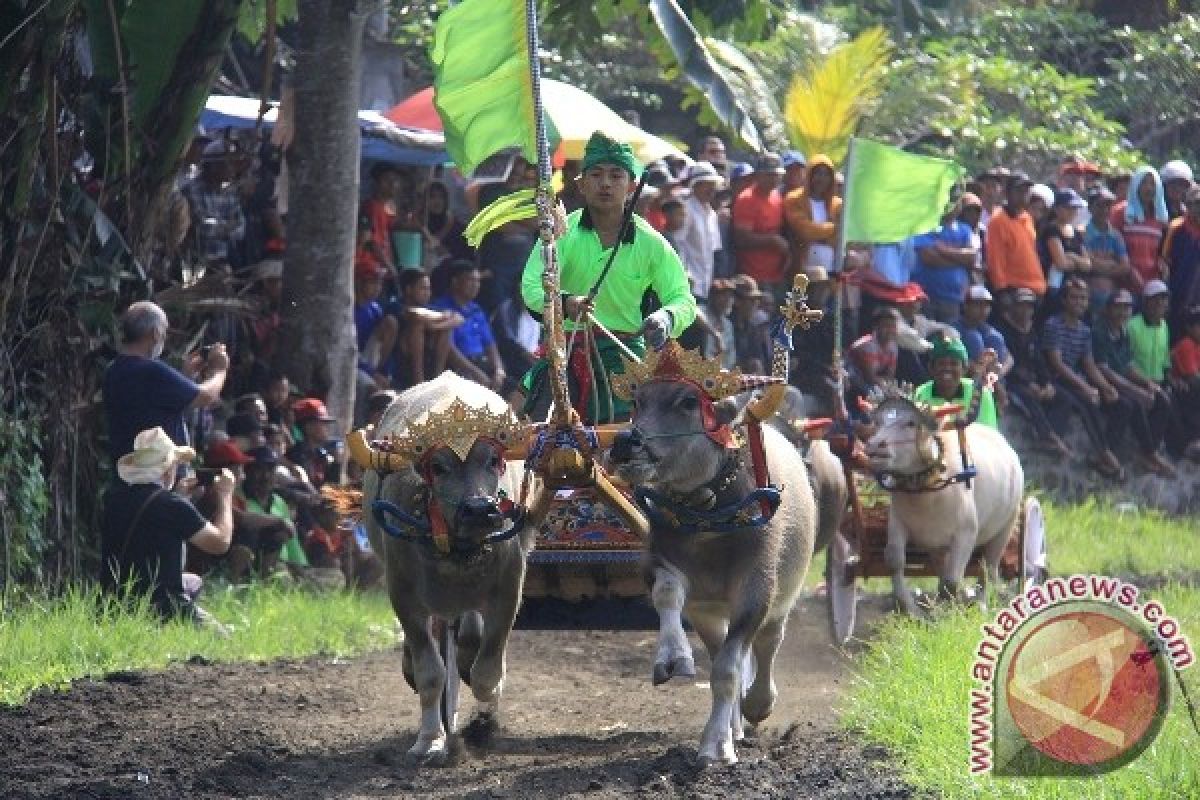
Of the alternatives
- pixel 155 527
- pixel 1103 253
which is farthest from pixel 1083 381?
pixel 155 527

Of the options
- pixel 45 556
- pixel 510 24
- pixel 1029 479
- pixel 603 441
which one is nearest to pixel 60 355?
pixel 45 556

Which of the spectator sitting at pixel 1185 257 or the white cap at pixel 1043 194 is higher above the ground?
the white cap at pixel 1043 194

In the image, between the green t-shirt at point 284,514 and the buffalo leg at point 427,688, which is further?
the green t-shirt at point 284,514

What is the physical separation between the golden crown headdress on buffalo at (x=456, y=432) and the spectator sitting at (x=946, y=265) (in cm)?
943

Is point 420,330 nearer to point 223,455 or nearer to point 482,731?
point 223,455

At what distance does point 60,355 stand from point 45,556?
117 centimetres

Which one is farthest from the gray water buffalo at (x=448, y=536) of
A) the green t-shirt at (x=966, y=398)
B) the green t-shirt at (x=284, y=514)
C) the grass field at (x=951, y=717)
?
the green t-shirt at (x=966, y=398)

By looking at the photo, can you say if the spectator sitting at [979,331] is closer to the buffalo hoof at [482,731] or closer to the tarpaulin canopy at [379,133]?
the tarpaulin canopy at [379,133]

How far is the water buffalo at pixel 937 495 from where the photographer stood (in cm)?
1240

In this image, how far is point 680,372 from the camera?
350 inches

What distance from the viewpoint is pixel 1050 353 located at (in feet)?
62.7

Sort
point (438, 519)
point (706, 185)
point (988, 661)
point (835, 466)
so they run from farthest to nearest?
point (706, 185)
point (835, 466)
point (438, 519)
point (988, 661)

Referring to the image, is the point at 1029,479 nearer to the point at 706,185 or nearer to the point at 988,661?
the point at 706,185

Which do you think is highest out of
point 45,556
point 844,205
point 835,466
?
point 844,205
